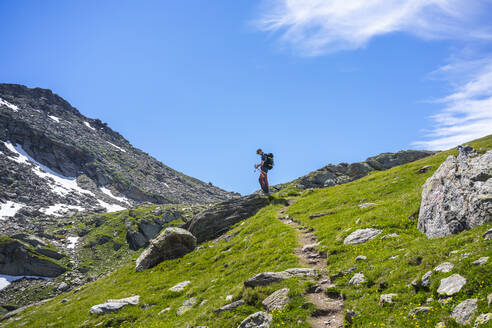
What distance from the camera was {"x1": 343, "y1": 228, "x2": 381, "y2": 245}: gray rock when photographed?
18031mm

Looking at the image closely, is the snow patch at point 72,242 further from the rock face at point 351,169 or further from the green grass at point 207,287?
the green grass at point 207,287

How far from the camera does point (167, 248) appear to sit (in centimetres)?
3209

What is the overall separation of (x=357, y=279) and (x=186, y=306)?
11688 millimetres

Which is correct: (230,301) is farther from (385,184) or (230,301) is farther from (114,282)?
(385,184)

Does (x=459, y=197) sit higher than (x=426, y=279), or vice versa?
(x=459, y=197)

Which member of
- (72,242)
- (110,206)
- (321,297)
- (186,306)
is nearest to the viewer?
(321,297)

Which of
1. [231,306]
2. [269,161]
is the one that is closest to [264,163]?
[269,161]

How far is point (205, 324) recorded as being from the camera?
1482 centimetres

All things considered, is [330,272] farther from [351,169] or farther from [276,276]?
[351,169]

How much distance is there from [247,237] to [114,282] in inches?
637

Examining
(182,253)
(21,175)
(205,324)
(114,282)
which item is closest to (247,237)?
(182,253)

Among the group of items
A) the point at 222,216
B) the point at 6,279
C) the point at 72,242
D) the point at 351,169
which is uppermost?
the point at 72,242

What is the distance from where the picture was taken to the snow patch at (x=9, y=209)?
135062 mm

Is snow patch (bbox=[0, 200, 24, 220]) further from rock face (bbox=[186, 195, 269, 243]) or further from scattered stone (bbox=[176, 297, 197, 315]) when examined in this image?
scattered stone (bbox=[176, 297, 197, 315])
